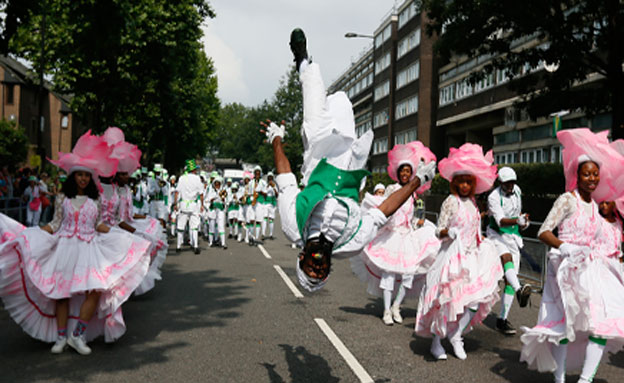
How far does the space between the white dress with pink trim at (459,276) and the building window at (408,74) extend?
43.2m

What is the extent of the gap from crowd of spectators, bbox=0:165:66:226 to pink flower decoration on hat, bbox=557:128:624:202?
14.4 m

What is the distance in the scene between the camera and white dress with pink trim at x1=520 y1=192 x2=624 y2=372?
4605 mm

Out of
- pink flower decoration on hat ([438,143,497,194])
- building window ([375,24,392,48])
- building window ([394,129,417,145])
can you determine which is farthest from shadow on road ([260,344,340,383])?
building window ([375,24,392,48])

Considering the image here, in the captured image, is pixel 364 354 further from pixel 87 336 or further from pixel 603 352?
pixel 87 336

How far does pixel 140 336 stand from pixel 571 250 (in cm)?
470

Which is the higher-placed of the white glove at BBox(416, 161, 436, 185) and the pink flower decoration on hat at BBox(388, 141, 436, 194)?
the pink flower decoration on hat at BBox(388, 141, 436, 194)

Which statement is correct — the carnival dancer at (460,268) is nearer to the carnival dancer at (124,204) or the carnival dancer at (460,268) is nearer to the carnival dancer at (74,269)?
the carnival dancer at (74,269)

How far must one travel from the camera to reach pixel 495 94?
110 feet

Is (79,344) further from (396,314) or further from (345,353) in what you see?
(396,314)

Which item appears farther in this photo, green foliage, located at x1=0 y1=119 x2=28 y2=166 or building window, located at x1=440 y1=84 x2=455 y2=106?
green foliage, located at x1=0 y1=119 x2=28 y2=166

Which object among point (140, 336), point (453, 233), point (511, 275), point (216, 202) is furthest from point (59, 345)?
point (216, 202)

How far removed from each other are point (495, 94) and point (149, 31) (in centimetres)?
2035

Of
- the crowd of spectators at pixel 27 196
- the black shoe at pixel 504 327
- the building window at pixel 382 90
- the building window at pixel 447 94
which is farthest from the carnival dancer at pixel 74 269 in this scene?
the building window at pixel 382 90

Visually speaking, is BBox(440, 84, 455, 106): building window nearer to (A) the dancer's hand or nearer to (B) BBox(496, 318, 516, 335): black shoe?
(B) BBox(496, 318, 516, 335): black shoe
